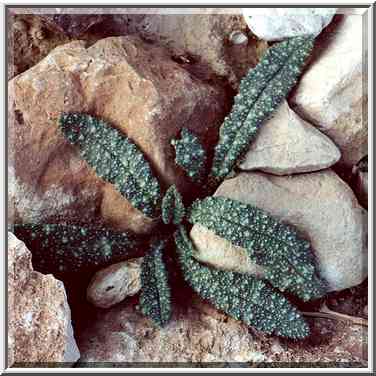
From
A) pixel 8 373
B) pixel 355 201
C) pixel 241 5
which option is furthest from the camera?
pixel 355 201

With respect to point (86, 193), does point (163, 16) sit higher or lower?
higher

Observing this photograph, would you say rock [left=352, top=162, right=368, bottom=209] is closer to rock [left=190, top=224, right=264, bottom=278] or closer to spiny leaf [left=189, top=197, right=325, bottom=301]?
spiny leaf [left=189, top=197, right=325, bottom=301]

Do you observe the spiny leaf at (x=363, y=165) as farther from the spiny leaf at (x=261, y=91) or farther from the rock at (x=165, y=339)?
the rock at (x=165, y=339)

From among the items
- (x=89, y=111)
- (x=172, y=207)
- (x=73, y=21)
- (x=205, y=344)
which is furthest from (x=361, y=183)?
(x=73, y=21)

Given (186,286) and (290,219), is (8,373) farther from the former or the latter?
(290,219)

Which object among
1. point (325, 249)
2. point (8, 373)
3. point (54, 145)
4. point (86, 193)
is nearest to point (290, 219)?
point (325, 249)

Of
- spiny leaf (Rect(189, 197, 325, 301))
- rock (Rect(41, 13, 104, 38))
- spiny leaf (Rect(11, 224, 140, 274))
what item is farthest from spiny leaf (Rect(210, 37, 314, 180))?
rock (Rect(41, 13, 104, 38))

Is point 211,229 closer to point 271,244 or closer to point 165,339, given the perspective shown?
point 271,244
